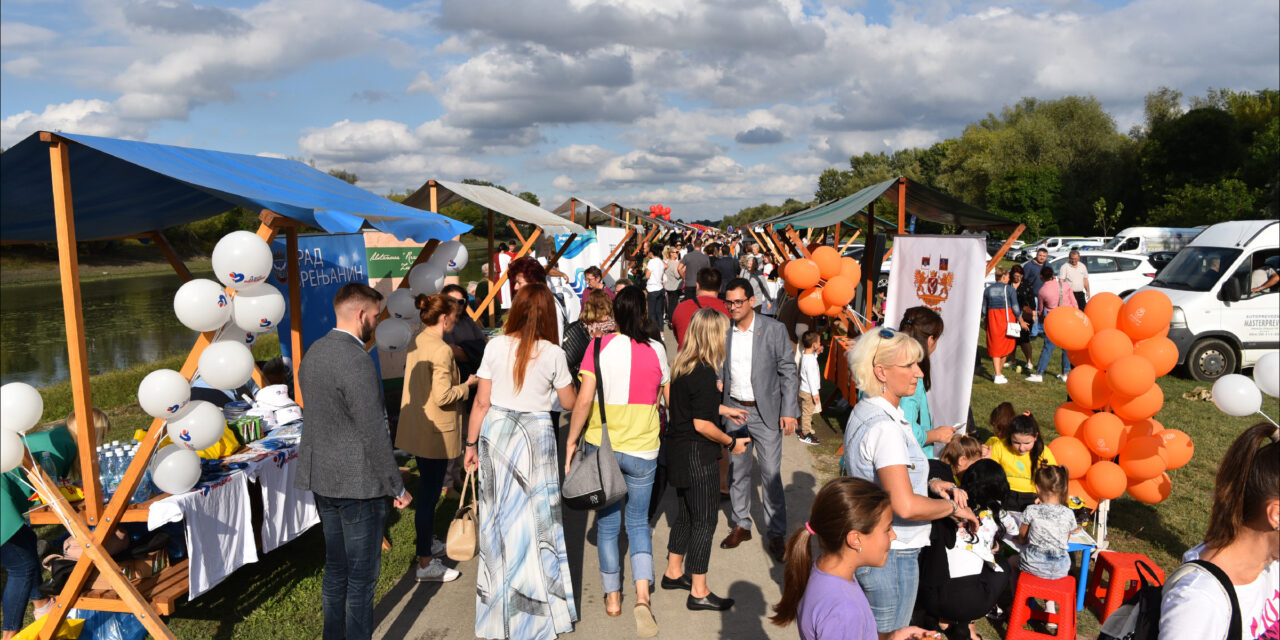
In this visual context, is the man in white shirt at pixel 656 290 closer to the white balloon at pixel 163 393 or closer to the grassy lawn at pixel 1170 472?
the grassy lawn at pixel 1170 472

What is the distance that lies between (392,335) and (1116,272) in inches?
668

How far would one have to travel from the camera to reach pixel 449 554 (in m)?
4.17

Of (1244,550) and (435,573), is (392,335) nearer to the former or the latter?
(435,573)

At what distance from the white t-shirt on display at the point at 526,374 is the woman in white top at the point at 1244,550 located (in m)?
2.58

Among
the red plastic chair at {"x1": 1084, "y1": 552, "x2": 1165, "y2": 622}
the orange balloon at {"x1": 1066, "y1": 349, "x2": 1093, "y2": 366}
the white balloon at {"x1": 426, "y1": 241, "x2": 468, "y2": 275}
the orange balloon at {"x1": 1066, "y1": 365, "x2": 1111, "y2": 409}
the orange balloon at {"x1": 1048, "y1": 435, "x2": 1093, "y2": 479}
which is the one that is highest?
the white balloon at {"x1": 426, "y1": 241, "x2": 468, "y2": 275}

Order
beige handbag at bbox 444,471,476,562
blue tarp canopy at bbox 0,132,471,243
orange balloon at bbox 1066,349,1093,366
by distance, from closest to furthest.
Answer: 1. blue tarp canopy at bbox 0,132,471,243
2. beige handbag at bbox 444,471,476,562
3. orange balloon at bbox 1066,349,1093,366

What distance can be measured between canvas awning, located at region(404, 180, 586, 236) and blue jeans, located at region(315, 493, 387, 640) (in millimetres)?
4557

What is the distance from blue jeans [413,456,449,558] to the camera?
449cm

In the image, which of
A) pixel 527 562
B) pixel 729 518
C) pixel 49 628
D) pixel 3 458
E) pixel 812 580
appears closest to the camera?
pixel 812 580

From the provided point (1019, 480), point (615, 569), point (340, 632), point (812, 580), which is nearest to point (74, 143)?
point (340, 632)

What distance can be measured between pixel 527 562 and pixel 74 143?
2.86 m

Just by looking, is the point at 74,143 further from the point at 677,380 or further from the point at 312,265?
the point at 312,265

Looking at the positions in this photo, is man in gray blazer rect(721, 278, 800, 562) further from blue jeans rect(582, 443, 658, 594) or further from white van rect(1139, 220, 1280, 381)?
white van rect(1139, 220, 1280, 381)

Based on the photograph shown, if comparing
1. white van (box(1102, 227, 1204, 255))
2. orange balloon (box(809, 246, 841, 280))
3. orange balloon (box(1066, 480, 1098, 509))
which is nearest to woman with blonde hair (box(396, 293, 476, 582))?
orange balloon (box(809, 246, 841, 280))
